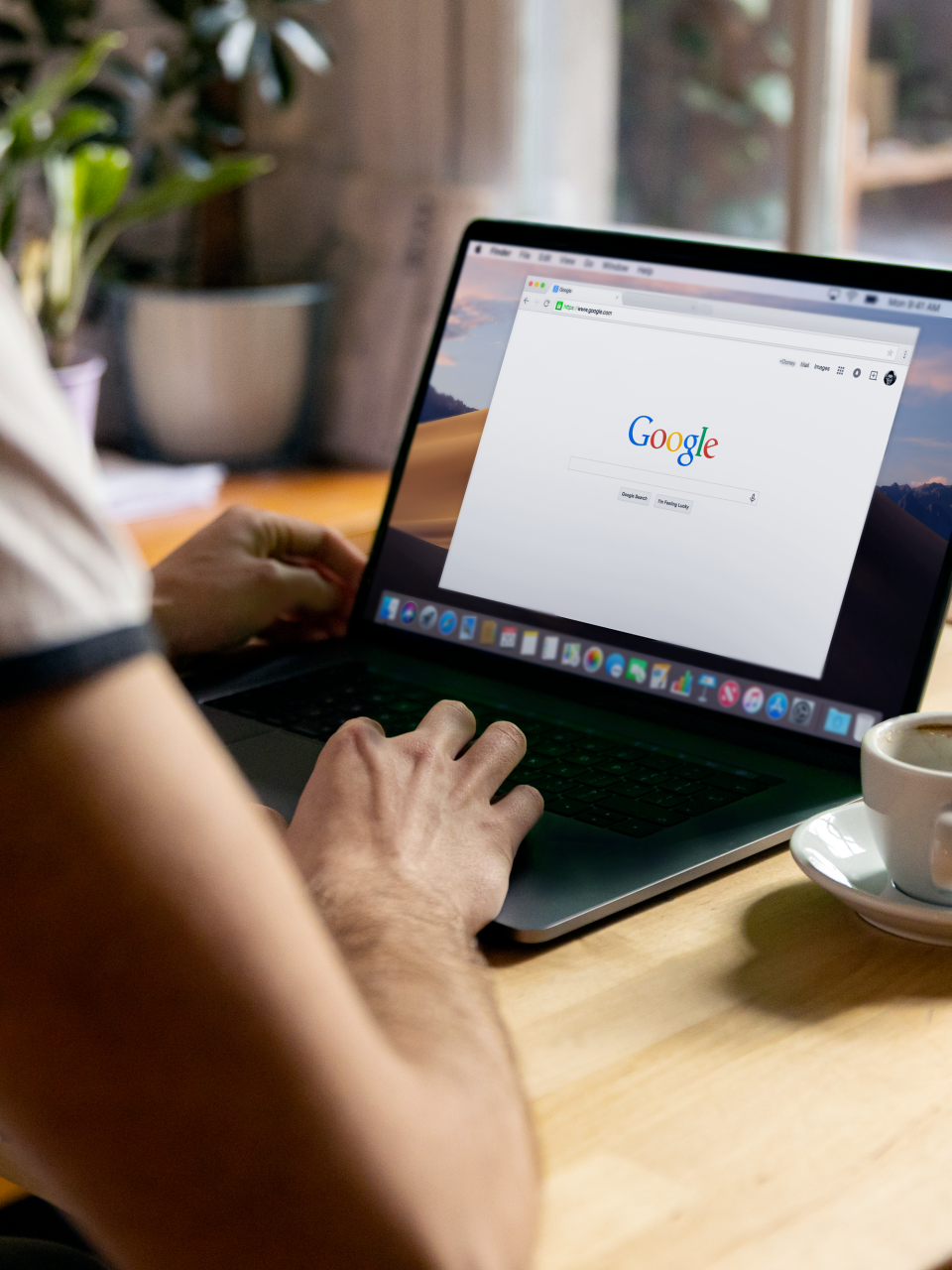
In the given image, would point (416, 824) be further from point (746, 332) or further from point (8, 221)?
point (8, 221)

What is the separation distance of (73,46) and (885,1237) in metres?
2.04

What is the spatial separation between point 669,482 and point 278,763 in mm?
281

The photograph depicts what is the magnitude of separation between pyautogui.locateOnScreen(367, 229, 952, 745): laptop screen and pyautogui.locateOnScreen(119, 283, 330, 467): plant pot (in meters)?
1.14

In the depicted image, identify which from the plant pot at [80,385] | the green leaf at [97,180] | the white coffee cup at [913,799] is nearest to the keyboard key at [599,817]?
the white coffee cup at [913,799]

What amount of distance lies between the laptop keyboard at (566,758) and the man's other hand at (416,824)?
0.13 feet

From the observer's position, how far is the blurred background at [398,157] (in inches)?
68.0

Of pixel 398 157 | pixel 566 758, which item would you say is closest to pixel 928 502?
pixel 566 758

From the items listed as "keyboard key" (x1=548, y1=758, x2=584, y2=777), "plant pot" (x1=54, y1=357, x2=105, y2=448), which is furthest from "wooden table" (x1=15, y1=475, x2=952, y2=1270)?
"plant pot" (x1=54, y1=357, x2=105, y2=448)

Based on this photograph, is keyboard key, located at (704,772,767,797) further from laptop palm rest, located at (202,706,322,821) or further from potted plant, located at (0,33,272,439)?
potted plant, located at (0,33,272,439)

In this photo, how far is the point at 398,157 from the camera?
6.90 ft

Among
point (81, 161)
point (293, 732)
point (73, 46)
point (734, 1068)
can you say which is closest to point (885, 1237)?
point (734, 1068)

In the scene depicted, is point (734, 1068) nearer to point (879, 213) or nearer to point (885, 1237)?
point (885, 1237)

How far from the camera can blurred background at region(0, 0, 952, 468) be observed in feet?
5.67

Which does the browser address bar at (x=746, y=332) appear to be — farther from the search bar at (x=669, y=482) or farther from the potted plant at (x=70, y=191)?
the potted plant at (x=70, y=191)
